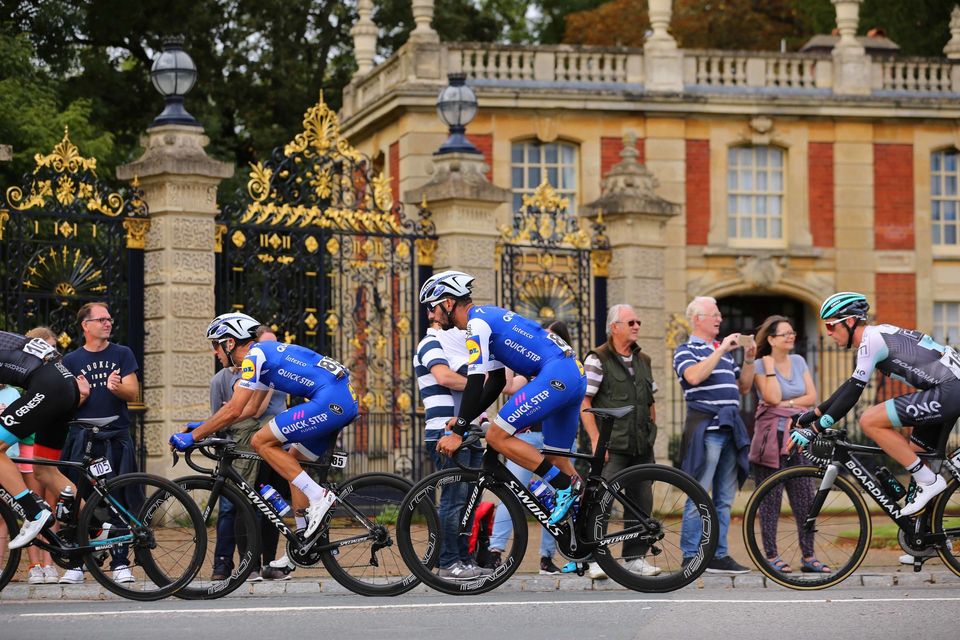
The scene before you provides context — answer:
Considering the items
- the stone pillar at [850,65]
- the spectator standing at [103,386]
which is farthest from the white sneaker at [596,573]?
the stone pillar at [850,65]

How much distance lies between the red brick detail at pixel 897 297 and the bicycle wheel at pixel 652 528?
2355cm

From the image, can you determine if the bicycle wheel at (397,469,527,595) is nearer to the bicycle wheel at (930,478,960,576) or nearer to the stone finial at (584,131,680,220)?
the bicycle wheel at (930,478,960,576)

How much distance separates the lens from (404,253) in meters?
16.8

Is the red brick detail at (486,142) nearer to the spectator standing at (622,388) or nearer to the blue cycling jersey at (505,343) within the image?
the spectator standing at (622,388)

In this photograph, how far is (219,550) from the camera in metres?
11.3

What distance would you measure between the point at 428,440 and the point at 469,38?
28.9 metres

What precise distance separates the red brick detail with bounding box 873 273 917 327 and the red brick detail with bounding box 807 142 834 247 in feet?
4.02

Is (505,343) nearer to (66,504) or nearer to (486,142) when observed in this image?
(66,504)

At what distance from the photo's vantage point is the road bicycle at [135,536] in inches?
423

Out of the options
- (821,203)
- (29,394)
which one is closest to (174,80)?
(29,394)

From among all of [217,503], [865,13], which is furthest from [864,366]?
[865,13]

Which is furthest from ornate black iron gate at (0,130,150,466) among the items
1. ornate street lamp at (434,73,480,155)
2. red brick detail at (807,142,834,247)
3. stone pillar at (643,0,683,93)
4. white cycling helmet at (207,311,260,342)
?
red brick detail at (807,142,834,247)

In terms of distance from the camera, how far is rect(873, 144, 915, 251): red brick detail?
33.7 m

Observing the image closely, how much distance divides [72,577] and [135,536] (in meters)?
1.12
